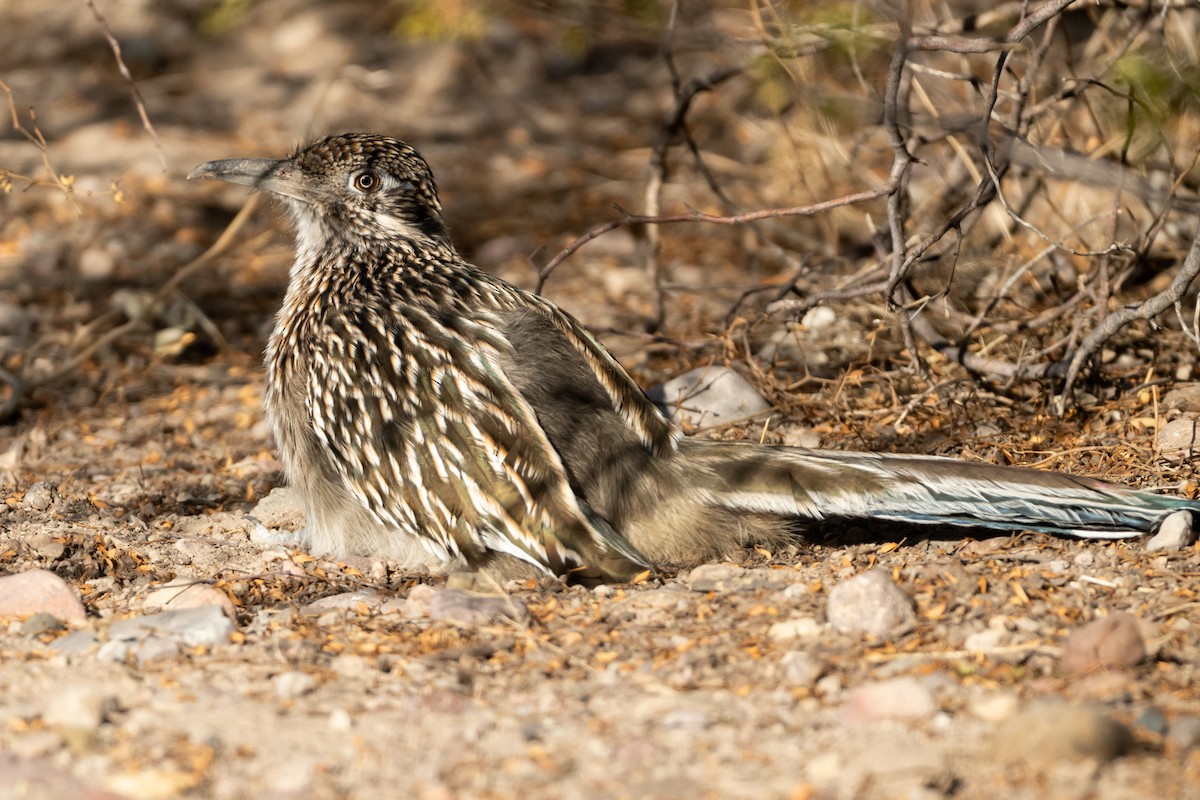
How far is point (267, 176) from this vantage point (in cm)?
510

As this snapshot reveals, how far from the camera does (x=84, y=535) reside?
442 cm

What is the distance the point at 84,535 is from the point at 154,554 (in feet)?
0.87

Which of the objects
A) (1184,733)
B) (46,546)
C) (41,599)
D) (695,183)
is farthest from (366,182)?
(695,183)

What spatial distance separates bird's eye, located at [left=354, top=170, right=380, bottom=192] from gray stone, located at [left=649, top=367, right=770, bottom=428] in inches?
55.4

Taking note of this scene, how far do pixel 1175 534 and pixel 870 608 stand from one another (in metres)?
1.01

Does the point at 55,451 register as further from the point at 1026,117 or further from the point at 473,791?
the point at 1026,117

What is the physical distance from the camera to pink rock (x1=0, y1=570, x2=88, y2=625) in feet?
12.5

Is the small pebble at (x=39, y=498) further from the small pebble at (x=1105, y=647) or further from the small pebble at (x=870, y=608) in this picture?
the small pebble at (x=1105, y=647)

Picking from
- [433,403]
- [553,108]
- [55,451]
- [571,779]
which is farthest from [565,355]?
[553,108]

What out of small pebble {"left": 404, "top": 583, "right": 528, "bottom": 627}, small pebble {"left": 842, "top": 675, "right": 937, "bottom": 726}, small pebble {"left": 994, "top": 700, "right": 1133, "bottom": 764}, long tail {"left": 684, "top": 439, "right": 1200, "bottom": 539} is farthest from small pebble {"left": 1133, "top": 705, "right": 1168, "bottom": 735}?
small pebble {"left": 404, "top": 583, "right": 528, "bottom": 627}

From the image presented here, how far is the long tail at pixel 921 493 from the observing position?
3.88m

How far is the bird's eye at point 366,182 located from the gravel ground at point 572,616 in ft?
3.54

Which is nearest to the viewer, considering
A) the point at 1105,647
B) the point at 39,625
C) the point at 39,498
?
the point at 1105,647

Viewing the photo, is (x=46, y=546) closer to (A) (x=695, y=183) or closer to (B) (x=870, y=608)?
(B) (x=870, y=608)
